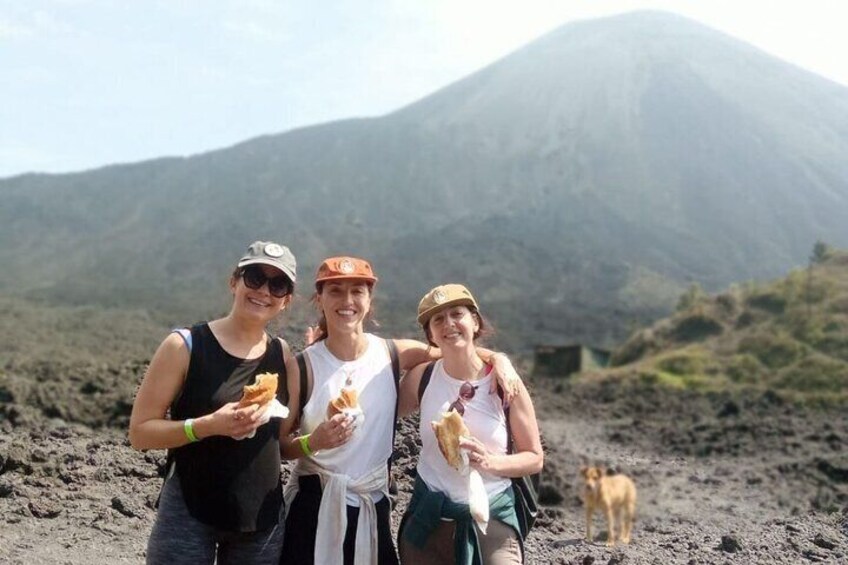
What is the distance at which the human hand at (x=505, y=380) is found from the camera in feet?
11.3

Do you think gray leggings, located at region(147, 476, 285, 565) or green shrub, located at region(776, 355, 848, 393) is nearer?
gray leggings, located at region(147, 476, 285, 565)

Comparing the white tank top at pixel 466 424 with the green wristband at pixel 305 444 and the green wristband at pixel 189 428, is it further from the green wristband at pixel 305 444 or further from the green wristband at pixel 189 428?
the green wristband at pixel 189 428

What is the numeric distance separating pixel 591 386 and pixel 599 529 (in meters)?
14.6

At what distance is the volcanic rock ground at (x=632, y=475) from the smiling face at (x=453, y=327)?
9.25 feet

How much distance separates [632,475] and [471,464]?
33.3 ft

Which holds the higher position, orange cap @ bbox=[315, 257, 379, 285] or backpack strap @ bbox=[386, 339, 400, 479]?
orange cap @ bbox=[315, 257, 379, 285]

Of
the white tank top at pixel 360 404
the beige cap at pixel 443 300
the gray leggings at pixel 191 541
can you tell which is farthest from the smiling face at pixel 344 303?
the gray leggings at pixel 191 541

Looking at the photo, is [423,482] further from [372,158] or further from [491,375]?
[372,158]

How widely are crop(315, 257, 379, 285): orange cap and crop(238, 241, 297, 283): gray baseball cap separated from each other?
0.46 ft

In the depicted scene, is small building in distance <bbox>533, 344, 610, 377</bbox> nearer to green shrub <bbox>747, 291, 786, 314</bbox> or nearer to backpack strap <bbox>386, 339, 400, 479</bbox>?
green shrub <bbox>747, 291, 786, 314</bbox>

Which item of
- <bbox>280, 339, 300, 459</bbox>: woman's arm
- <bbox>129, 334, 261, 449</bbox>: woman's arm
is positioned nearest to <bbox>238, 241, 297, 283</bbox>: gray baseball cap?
<bbox>280, 339, 300, 459</bbox>: woman's arm

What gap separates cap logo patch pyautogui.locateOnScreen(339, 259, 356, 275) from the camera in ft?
11.5

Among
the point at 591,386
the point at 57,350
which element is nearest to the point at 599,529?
the point at 591,386

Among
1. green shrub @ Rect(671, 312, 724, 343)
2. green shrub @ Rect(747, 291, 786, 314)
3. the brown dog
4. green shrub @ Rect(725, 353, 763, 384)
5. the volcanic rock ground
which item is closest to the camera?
the volcanic rock ground
